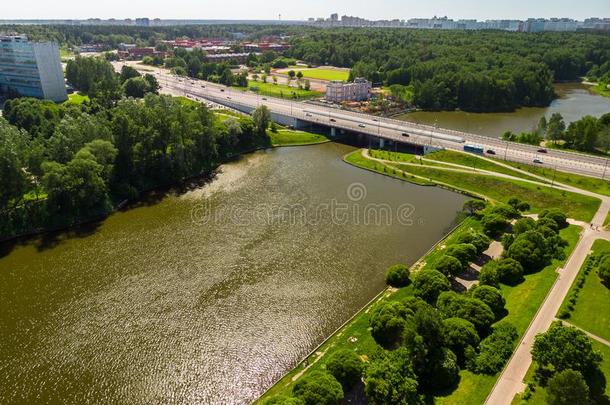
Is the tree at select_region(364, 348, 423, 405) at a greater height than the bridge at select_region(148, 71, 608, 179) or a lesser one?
lesser

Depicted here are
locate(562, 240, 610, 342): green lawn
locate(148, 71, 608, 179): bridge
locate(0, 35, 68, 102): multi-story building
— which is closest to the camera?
locate(562, 240, 610, 342): green lawn

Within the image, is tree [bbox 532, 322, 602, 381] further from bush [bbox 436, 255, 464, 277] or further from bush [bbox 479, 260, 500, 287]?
bush [bbox 436, 255, 464, 277]

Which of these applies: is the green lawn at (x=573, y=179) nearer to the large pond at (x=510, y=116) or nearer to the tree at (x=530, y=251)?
the tree at (x=530, y=251)

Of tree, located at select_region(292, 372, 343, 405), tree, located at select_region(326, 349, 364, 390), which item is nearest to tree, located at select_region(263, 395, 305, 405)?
tree, located at select_region(292, 372, 343, 405)

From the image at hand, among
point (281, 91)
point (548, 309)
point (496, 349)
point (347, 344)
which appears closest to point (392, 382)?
point (347, 344)

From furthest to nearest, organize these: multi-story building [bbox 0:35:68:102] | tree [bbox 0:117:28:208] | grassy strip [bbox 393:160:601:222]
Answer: multi-story building [bbox 0:35:68:102]
grassy strip [bbox 393:160:601:222]
tree [bbox 0:117:28:208]

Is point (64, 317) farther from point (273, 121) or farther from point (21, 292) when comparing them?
point (273, 121)

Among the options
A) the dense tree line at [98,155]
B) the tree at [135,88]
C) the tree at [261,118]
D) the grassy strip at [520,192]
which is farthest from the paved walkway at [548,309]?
the tree at [135,88]

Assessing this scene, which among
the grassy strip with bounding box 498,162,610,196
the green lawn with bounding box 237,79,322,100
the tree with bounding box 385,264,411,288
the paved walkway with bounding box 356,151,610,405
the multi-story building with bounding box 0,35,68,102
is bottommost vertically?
the tree with bounding box 385,264,411,288
